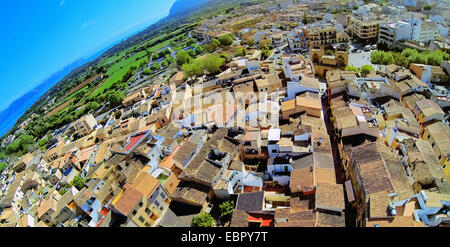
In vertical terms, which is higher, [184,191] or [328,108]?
[184,191]

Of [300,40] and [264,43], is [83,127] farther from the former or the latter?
[300,40]

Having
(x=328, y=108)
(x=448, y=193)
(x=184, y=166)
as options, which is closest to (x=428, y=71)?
(x=328, y=108)

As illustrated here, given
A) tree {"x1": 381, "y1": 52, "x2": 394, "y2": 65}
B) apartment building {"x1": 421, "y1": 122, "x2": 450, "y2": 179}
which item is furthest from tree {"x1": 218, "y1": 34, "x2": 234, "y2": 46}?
apartment building {"x1": 421, "y1": 122, "x2": 450, "y2": 179}

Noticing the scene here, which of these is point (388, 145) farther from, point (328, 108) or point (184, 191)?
point (184, 191)

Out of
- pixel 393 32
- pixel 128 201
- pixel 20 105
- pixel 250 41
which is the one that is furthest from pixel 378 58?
pixel 20 105
